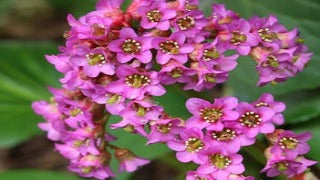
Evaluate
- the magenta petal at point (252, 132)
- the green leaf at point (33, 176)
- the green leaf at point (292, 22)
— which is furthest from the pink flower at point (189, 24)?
the green leaf at point (33, 176)

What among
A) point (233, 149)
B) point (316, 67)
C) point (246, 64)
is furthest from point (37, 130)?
point (233, 149)

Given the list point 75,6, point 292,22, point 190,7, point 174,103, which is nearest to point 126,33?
point 190,7

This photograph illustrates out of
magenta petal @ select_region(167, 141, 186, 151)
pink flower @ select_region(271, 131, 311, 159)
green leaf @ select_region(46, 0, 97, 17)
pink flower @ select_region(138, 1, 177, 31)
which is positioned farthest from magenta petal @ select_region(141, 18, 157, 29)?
green leaf @ select_region(46, 0, 97, 17)

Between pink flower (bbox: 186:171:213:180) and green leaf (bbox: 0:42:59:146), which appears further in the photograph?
green leaf (bbox: 0:42:59:146)

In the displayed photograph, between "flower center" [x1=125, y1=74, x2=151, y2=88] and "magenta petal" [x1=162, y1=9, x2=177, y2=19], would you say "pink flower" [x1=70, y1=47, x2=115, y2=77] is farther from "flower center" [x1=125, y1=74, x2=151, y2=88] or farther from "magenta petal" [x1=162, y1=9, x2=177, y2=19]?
"magenta petal" [x1=162, y1=9, x2=177, y2=19]

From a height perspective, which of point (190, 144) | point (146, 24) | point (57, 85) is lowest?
point (57, 85)

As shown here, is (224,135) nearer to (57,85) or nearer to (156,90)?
(156,90)

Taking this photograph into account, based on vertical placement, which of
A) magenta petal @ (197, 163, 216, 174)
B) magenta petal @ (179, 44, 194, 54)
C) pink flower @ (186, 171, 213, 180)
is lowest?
pink flower @ (186, 171, 213, 180)
